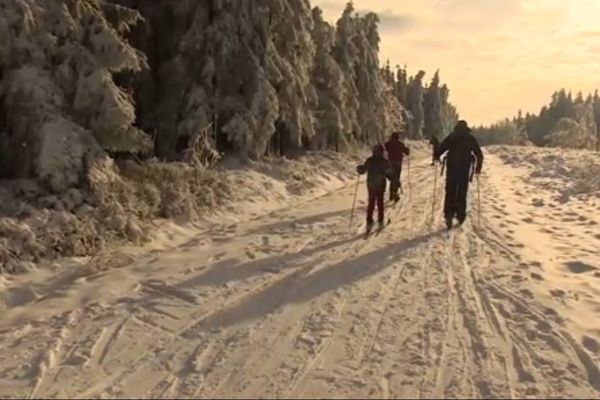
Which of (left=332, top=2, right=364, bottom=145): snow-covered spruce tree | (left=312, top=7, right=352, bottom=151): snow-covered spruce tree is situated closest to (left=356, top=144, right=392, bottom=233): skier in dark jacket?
(left=312, top=7, right=352, bottom=151): snow-covered spruce tree

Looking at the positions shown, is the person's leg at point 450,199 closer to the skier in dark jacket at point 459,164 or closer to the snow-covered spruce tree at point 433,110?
the skier in dark jacket at point 459,164

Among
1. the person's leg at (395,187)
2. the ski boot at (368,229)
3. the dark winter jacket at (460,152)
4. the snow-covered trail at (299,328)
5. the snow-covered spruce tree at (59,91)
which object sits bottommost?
the snow-covered trail at (299,328)

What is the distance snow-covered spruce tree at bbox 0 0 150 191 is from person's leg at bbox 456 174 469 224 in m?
6.08

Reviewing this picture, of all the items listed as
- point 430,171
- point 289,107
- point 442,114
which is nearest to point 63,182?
point 289,107

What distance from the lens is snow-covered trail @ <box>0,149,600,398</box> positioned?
211 inches

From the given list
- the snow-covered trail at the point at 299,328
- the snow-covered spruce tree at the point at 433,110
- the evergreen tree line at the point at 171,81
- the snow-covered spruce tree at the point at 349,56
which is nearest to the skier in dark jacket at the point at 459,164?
the snow-covered trail at the point at 299,328

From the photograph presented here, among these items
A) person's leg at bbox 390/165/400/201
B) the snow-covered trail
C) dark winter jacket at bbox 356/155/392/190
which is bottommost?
the snow-covered trail

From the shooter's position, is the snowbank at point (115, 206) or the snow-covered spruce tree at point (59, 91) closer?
the snowbank at point (115, 206)

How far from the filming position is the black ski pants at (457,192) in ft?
42.4

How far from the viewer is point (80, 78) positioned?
421 inches

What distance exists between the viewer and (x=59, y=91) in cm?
1049

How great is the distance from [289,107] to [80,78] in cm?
1333

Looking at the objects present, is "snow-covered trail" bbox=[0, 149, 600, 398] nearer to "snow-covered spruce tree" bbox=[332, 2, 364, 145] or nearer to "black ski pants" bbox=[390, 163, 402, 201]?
"black ski pants" bbox=[390, 163, 402, 201]

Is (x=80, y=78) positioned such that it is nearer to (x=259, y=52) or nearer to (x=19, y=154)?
(x=19, y=154)
